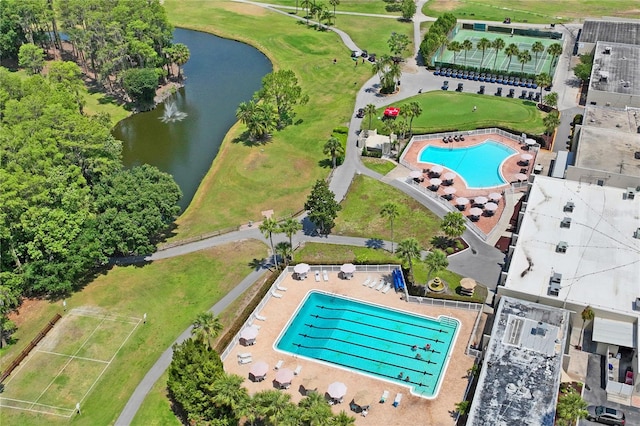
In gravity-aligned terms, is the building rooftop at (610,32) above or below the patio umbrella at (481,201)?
above

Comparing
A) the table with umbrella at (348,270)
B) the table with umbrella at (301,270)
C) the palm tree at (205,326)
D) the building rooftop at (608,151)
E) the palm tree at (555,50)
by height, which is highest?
the palm tree at (555,50)

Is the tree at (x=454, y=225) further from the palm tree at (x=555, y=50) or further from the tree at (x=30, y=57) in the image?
the tree at (x=30, y=57)

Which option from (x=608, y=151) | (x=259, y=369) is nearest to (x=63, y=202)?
(x=259, y=369)

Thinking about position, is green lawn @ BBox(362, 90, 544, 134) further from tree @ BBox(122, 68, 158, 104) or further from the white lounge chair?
the white lounge chair

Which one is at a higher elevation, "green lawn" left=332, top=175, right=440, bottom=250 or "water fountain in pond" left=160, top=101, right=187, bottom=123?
"water fountain in pond" left=160, top=101, right=187, bottom=123

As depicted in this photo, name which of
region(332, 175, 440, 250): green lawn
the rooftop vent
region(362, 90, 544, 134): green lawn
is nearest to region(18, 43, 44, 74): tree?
region(362, 90, 544, 134): green lawn

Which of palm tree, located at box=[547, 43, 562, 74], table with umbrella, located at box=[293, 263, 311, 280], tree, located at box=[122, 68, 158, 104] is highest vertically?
palm tree, located at box=[547, 43, 562, 74]

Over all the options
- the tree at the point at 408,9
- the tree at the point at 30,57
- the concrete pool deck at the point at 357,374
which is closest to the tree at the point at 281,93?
the concrete pool deck at the point at 357,374
